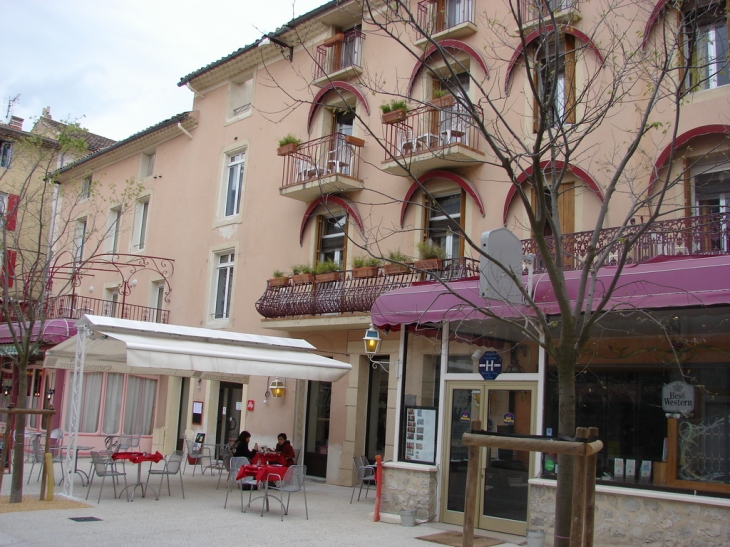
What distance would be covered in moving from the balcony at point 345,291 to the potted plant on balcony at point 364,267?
0.04 metres

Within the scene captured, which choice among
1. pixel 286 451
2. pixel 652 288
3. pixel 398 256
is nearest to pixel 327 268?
pixel 398 256

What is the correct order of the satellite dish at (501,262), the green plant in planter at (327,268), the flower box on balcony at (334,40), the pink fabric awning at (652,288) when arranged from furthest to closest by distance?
the flower box on balcony at (334,40)
the green plant in planter at (327,268)
the satellite dish at (501,262)
the pink fabric awning at (652,288)

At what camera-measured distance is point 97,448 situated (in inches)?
829

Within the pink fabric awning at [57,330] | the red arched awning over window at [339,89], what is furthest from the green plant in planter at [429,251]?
the pink fabric awning at [57,330]

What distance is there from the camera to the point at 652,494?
869 centimetres

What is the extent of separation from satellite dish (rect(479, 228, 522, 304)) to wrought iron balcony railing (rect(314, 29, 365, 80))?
9.51 meters

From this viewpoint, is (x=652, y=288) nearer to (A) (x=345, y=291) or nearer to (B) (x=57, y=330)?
(A) (x=345, y=291)

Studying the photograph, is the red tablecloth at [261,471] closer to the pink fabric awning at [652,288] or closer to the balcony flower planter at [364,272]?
the pink fabric awning at [652,288]

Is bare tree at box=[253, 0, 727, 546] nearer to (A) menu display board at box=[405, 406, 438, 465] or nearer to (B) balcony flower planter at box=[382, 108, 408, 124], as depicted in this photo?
(B) balcony flower planter at box=[382, 108, 408, 124]

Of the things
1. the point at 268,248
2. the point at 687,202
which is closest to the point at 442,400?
the point at 687,202

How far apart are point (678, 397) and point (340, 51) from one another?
1206 cm

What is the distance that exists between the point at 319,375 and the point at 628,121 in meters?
6.91

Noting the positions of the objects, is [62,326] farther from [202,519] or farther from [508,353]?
[508,353]

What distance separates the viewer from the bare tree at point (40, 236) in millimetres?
12164
